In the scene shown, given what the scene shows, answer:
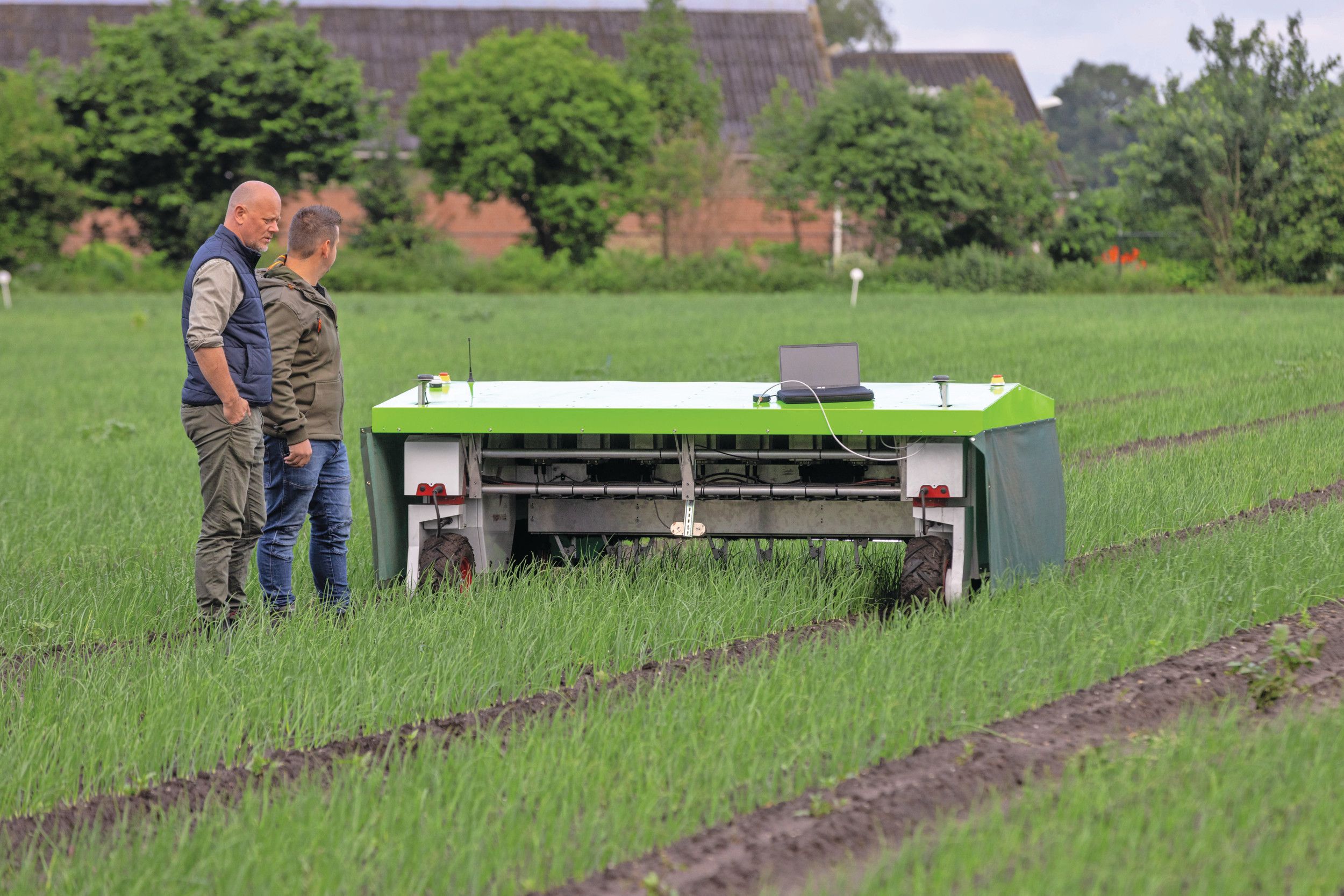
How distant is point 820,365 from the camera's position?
7.16m

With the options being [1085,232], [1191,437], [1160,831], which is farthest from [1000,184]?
[1160,831]

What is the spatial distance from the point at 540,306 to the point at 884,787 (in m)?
31.1

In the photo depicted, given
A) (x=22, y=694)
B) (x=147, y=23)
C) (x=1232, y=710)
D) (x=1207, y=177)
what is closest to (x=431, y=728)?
(x=22, y=694)

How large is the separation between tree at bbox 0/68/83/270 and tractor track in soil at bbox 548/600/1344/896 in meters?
45.5

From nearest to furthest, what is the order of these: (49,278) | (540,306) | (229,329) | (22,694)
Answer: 1. (22,694)
2. (229,329)
3. (540,306)
4. (49,278)

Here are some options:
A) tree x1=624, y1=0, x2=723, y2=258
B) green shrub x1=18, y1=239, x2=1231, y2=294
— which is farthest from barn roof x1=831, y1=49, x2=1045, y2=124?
green shrub x1=18, y1=239, x2=1231, y2=294

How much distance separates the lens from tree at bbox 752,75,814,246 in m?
47.3

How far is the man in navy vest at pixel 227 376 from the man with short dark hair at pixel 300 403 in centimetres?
22

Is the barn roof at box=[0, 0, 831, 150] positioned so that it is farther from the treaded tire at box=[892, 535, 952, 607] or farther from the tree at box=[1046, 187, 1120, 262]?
the treaded tire at box=[892, 535, 952, 607]

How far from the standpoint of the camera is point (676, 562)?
8117mm

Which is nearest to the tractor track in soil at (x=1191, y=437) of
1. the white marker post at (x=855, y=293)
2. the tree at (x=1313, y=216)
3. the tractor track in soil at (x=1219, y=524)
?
the tractor track in soil at (x=1219, y=524)

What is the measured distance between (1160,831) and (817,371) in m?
3.22

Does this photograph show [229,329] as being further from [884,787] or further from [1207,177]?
[1207,177]

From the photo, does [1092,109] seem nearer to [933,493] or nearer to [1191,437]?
[1191,437]
